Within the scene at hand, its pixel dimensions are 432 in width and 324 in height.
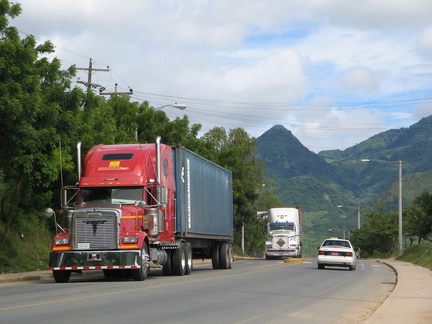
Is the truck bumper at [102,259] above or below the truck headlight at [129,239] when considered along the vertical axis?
below

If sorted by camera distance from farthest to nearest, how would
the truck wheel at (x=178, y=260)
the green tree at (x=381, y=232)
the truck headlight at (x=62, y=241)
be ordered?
1. the green tree at (x=381, y=232)
2. the truck wheel at (x=178, y=260)
3. the truck headlight at (x=62, y=241)

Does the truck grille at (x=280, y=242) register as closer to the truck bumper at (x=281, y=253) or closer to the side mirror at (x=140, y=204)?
the truck bumper at (x=281, y=253)

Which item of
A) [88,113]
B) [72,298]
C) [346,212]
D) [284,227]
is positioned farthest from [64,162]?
[346,212]

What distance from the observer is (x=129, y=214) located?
21.2 metres

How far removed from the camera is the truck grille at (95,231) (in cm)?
2072

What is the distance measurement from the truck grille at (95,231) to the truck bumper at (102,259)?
0.64 feet

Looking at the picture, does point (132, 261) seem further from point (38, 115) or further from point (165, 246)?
point (38, 115)

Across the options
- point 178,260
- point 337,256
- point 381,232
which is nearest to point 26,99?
point 178,260

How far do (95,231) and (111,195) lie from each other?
1.43 meters

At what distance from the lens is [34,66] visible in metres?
24.3

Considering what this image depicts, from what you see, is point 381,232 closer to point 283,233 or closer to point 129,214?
point 283,233

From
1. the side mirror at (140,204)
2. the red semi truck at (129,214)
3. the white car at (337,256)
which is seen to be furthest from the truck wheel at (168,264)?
the white car at (337,256)

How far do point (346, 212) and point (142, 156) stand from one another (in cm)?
17610

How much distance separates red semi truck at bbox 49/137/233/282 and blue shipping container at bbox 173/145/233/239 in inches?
1.5
